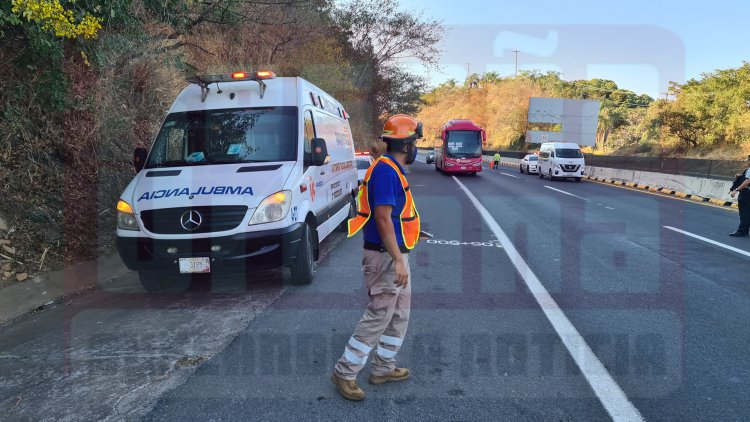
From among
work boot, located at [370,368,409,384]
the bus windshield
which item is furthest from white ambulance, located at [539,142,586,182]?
work boot, located at [370,368,409,384]

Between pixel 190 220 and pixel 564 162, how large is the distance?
23.6m

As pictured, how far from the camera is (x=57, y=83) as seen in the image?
7.08m

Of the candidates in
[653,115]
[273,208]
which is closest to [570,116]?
[653,115]

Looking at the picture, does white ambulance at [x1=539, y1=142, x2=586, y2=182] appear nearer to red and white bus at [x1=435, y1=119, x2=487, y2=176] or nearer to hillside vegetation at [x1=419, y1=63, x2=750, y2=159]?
red and white bus at [x1=435, y1=119, x2=487, y2=176]

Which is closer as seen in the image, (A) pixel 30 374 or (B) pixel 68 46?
A: (A) pixel 30 374

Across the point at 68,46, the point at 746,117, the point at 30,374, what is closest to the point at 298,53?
the point at 68,46

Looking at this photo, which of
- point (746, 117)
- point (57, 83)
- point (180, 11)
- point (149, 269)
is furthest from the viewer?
point (746, 117)

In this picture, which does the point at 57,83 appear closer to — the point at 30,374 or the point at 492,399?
the point at 30,374

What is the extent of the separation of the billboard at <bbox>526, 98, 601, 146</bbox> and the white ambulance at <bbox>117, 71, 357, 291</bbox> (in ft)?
163

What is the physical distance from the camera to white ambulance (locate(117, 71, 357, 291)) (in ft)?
16.8

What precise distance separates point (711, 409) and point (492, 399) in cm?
136

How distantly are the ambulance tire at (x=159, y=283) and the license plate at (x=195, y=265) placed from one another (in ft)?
1.81

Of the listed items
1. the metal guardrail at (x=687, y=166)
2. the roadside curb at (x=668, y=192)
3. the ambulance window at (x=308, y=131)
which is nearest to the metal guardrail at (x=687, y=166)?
the metal guardrail at (x=687, y=166)

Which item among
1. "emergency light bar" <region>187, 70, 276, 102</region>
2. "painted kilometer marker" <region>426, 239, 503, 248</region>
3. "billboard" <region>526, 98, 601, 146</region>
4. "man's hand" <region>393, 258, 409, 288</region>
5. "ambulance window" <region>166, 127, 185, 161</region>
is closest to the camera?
"man's hand" <region>393, 258, 409, 288</region>
